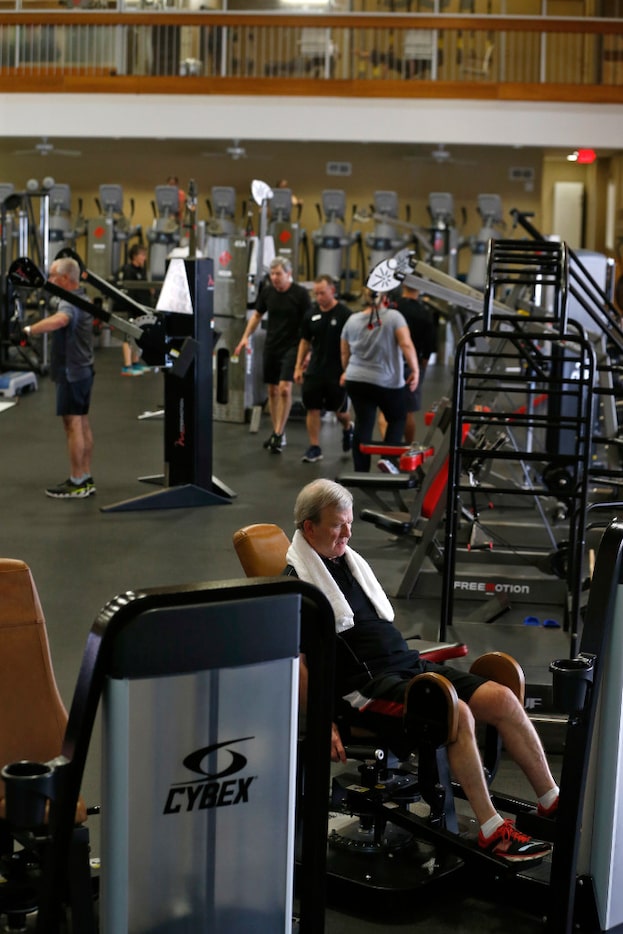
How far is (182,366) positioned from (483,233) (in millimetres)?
11261

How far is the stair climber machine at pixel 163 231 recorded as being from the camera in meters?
18.2

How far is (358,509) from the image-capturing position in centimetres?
796

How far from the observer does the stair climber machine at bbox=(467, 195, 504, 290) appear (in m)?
18.1

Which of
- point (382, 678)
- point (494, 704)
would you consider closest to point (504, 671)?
point (494, 704)

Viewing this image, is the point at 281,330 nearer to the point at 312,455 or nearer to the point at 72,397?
the point at 312,455

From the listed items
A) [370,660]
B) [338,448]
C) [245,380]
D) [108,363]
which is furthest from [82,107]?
[370,660]

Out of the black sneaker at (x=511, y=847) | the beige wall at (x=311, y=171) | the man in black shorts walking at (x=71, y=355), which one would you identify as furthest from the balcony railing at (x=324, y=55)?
the black sneaker at (x=511, y=847)

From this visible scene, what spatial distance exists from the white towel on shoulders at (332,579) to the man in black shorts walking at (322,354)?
18.9ft

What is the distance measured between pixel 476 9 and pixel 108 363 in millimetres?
8261

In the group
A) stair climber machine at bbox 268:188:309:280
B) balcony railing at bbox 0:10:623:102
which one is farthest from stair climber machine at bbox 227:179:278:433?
balcony railing at bbox 0:10:623:102

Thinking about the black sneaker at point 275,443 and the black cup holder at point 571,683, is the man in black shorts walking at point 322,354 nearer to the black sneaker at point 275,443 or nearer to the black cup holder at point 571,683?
the black sneaker at point 275,443

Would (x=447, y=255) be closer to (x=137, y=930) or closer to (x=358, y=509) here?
(x=358, y=509)

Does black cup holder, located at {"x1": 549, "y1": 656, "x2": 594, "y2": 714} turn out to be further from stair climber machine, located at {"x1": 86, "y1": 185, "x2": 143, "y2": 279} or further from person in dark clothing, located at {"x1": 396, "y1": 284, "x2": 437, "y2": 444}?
stair climber machine, located at {"x1": 86, "y1": 185, "x2": 143, "y2": 279}

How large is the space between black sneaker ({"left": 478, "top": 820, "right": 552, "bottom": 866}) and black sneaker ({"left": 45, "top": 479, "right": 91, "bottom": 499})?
17.9 ft
